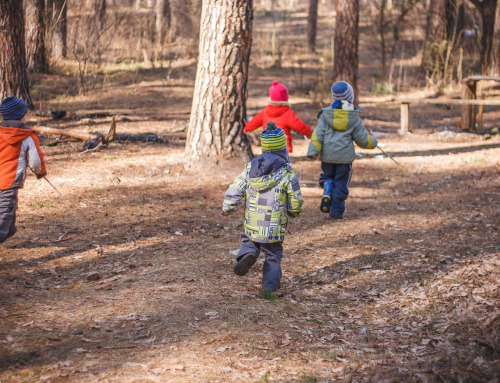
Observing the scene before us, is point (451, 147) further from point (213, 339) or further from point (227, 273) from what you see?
point (213, 339)

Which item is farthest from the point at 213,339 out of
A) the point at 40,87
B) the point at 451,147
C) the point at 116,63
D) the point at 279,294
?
the point at 116,63

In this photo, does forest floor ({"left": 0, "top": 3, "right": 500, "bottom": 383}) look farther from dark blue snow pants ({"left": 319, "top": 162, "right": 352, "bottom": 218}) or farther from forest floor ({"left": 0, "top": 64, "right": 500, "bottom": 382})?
dark blue snow pants ({"left": 319, "top": 162, "right": 352, "bottom": 218})

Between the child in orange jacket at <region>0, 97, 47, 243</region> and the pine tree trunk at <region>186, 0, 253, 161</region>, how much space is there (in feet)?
13.2

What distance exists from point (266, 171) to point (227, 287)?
4.01 feet

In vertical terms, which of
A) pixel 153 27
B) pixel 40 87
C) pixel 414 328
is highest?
pixel 153 27

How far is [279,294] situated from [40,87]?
1454cm

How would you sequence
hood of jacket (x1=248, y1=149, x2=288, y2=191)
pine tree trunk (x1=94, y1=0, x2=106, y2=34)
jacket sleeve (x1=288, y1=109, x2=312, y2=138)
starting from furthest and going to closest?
pine tree trunk (x1=94, y1=0, x2=106, y2=34) → jacket sleeve (x1=288, y1=109, x2=312, y2=138) → hood of jacket (x1=248, y1=149, x2=288, y2=191)

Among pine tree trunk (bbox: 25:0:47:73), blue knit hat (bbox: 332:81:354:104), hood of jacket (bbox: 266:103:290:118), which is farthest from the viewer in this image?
pine tree trunk (bbox: 25:0:47:73)

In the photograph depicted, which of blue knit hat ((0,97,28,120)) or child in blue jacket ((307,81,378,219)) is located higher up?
blue knit hat ((0,97,28,120))

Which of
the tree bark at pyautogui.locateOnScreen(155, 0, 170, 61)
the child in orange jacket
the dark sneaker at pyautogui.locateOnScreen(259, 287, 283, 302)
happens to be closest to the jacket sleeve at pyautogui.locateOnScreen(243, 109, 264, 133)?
the child in orange jacket

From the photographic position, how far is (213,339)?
4.26 meters

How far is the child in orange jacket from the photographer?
18.4 feet

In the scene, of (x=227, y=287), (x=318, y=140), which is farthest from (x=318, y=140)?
(x=227, y=287)

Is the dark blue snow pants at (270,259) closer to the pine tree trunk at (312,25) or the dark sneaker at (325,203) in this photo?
the dark sneaker at (325,203)
